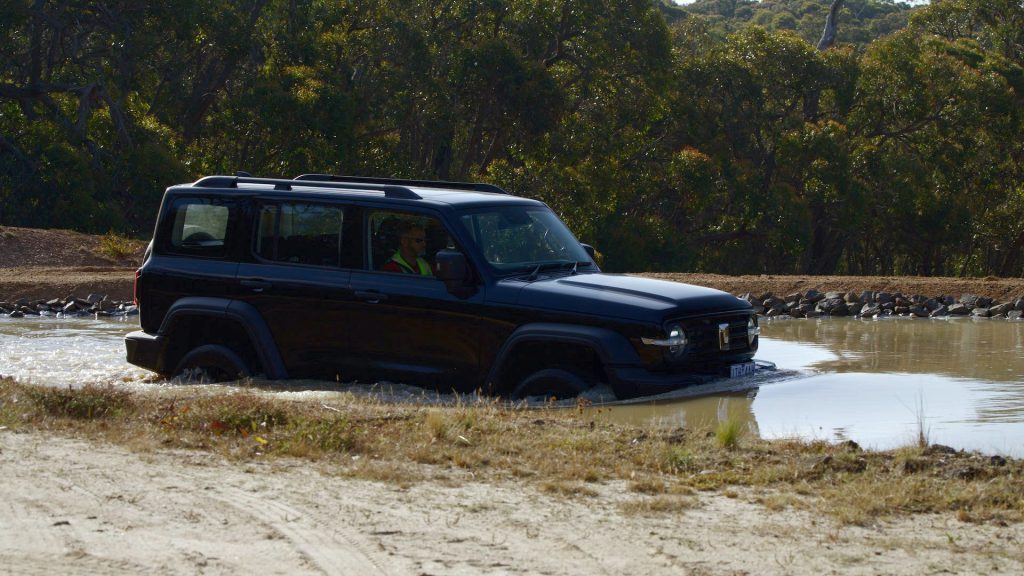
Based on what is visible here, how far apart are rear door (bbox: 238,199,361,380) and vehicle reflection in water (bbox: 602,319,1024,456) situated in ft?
7.94

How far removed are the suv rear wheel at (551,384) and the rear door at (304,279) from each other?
1.52 meters

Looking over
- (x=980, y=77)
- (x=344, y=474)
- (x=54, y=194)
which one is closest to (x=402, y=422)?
(x=344, y=474)

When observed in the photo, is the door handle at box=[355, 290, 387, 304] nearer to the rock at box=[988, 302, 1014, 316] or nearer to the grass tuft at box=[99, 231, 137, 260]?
the rock at box=[988, 302, 1014, 316]

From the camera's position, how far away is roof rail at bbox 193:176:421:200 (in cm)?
1022

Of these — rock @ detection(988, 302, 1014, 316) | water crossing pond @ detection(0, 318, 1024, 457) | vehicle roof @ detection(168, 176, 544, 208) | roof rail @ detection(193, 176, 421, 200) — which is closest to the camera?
water crossing pond @ detection(0, 318, 1024, 457)

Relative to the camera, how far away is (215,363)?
→ 426 inches

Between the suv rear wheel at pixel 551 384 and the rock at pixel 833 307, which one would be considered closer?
the suv rear wheel at pixel 551 384

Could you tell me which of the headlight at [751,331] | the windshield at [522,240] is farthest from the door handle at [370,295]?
the headlight at [751,331]

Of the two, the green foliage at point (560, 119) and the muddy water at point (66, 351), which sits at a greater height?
the green foliage at point (560, 119)

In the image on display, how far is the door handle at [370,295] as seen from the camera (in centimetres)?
997

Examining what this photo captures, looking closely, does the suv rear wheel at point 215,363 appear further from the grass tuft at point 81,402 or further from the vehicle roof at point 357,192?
the grass tuft at point 81,402

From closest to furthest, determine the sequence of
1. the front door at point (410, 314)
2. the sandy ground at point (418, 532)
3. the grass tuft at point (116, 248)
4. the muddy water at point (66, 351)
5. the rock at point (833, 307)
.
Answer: the sandy ground at point (418, 532), the front door at point (410, 314), the muddy water at point (66, 351), the rock at point (833, 307), the grass tuft at point (116, 248)

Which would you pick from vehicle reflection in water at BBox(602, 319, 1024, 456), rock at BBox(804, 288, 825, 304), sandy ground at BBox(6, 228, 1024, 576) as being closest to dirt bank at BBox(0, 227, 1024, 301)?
rock at BBox(804, 288, 825, 304)

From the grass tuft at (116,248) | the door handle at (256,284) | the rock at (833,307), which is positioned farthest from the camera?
the grass tuft at (116,248)
